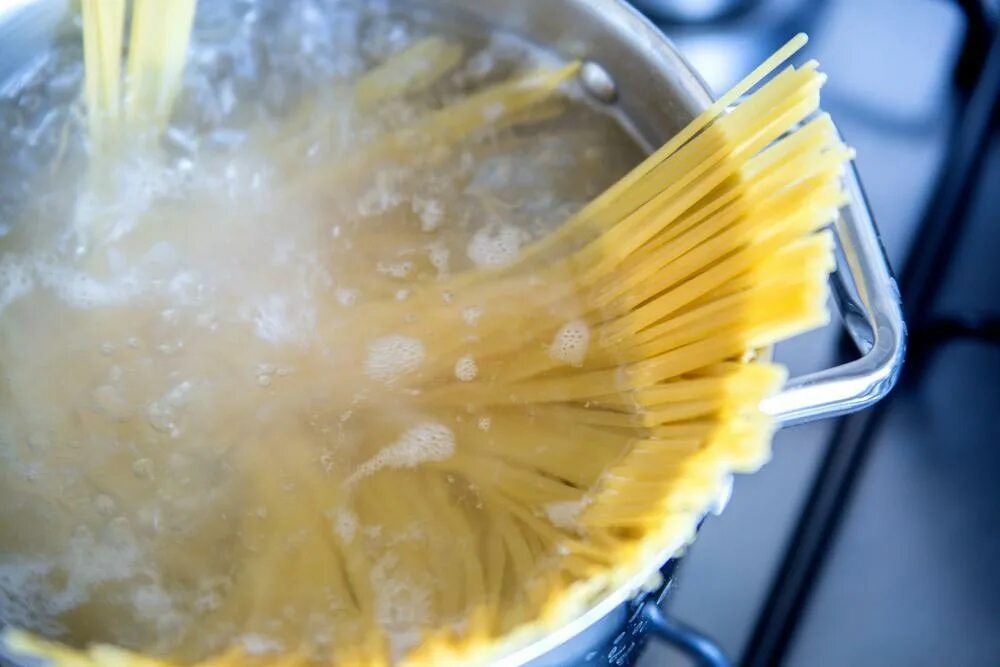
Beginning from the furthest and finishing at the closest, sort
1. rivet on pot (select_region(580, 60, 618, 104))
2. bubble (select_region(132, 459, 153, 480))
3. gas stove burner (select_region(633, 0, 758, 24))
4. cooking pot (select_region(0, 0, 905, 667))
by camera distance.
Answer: gas stove burner (select_region(633, 0, 758, 24)), rivet on pot (select_region(580, 60, 618, 104)), bubble (select_region(132, 459, 153, 480)), cooking pot (select_region(0, 0, 905, 667))

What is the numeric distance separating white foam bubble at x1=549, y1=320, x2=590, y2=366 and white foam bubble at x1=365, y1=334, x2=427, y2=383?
2.7 inches

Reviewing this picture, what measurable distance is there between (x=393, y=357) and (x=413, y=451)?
0.18 ft

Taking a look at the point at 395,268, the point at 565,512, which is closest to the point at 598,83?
the point at 395,268

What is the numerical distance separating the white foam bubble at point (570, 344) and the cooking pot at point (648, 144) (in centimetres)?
13

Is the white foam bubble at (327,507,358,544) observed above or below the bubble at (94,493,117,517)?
below

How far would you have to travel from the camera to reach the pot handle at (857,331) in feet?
1.39

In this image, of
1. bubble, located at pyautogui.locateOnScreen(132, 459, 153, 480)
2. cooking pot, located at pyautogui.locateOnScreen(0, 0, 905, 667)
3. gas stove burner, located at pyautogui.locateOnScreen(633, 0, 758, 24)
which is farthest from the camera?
gas stove burner, located at pyautogui.locateOnScreen(633, 0, 758, 24)

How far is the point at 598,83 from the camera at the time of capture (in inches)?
24.7

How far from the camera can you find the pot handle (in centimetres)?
42

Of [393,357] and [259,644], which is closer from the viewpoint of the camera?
[259,644]

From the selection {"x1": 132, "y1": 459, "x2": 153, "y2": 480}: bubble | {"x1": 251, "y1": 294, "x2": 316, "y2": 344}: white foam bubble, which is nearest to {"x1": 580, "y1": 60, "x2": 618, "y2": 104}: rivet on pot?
{"x1": 251, "y1": 294, "x2": 316, "y2": 344}: white foam bubble

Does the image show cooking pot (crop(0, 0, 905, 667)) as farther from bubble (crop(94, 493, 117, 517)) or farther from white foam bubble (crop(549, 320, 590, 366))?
bubble (crop(94, 493, 117, 517))

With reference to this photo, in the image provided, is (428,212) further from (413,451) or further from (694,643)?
(694,643)

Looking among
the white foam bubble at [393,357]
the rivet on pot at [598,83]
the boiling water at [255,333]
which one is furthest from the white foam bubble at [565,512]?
the rivet on pot at [598,83]
